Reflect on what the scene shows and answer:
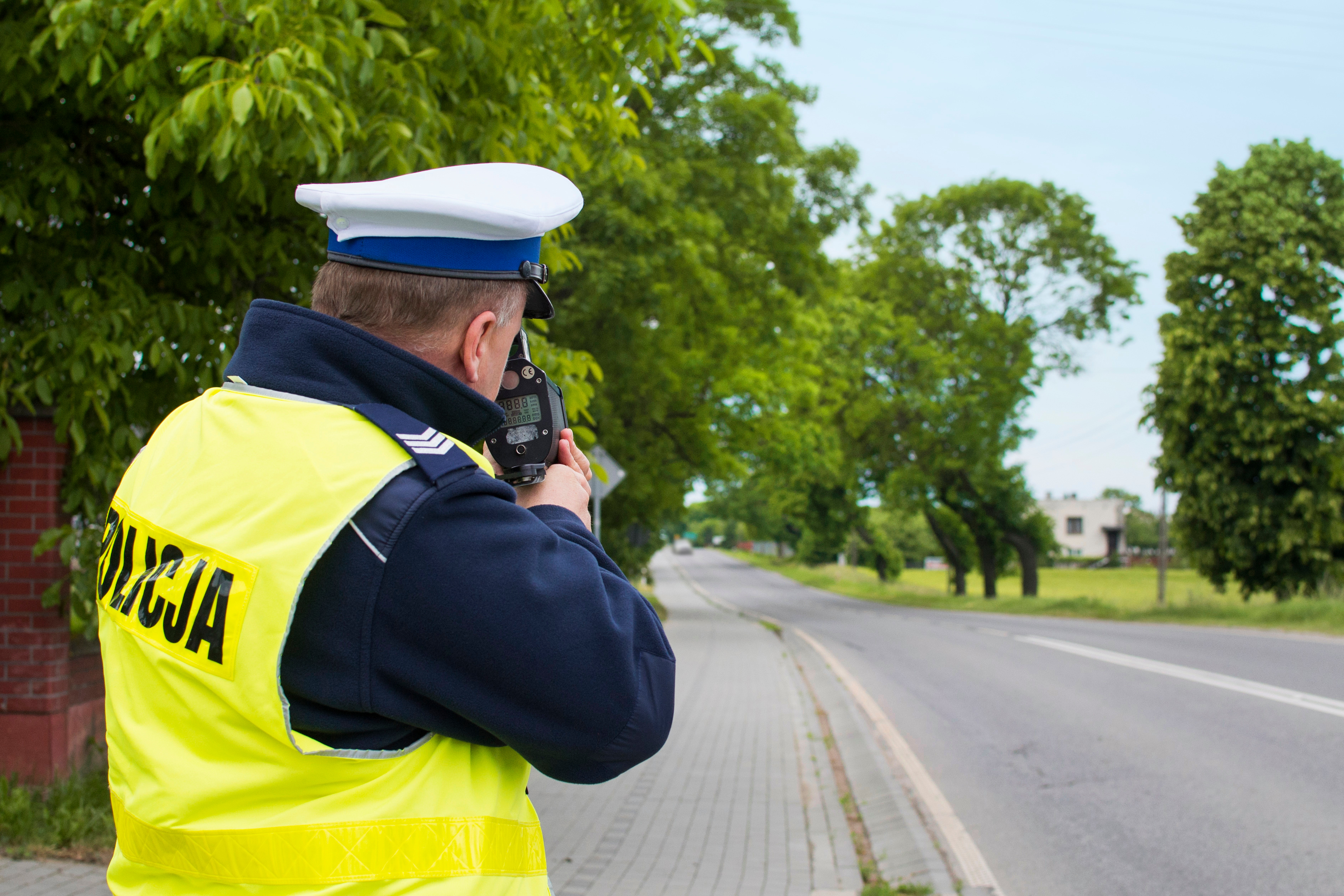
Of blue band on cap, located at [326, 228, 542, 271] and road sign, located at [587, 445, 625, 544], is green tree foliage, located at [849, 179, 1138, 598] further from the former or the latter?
blue band on cap, located at [326, 228, 542, 271]

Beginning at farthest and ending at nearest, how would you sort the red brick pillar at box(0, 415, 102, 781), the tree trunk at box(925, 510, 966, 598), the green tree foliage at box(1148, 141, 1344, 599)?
the tree trunk at box(925, 510, 966, 598) → the green tree foliage at box(1148, 141, 1344, 599) → the red brick pillar at box(0, 415, 102, 781)

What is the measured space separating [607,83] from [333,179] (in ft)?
4.84

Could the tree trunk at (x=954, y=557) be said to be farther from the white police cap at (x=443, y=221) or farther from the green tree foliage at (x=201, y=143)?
the white police cap at (x=443, y=221)

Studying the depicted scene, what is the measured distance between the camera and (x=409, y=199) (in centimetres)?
128

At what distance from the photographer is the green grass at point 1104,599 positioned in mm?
19562

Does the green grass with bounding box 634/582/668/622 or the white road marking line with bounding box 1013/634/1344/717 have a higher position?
the white road marking line with bounding box 1013/634/1344/717

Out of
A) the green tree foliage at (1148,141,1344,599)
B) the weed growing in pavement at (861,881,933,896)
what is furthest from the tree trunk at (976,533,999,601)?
the weed growing in pavement at (861,881,933,896)

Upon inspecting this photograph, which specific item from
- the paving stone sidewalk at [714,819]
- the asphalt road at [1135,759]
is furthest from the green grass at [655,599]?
the paving stone sidewalk at [714,819]

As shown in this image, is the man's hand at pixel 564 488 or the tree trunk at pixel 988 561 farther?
the tree trunk at pixel 988 561

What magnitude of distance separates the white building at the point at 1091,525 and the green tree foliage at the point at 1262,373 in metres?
85.5

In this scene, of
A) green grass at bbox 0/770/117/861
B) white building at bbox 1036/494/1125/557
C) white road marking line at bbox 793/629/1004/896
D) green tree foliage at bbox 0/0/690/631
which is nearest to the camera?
green tree foliage at bbox 0/0/690/631

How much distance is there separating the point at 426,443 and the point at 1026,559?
35687 millimetres

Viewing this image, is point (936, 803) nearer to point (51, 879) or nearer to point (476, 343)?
point (51, 879)

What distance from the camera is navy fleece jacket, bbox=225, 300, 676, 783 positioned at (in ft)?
3.76
